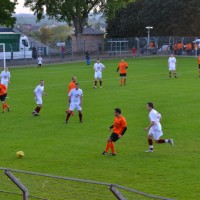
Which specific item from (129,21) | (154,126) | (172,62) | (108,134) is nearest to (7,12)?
(172,62)

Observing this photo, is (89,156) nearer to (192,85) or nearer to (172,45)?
(192,85)

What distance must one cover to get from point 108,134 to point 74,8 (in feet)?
211

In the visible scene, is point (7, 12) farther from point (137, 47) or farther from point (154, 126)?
point (137, 47)

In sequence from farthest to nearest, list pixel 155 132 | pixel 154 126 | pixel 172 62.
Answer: pixel 172 62, pixel 155 132, pixel 154 126

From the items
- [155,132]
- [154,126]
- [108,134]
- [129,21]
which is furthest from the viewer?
[129,21]

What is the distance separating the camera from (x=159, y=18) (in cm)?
9369

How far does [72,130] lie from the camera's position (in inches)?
1005

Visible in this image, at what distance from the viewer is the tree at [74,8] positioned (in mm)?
85875

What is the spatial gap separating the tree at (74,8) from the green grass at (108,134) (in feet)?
139

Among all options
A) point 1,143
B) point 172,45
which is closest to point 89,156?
point 1,143

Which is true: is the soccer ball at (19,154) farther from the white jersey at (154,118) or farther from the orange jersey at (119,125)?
the white jersey at (154,118)

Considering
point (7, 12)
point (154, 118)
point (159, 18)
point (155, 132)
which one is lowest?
point (155, 132)

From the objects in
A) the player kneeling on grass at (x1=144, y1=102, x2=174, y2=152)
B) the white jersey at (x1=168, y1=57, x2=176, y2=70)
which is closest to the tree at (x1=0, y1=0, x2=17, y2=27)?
the white jersey at (x1=168, y1=57, x2=176, y2=70)

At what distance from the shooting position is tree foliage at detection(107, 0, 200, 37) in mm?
91000
